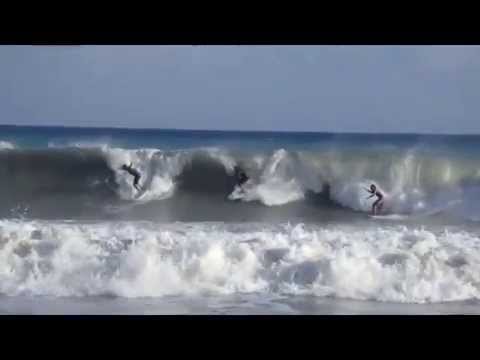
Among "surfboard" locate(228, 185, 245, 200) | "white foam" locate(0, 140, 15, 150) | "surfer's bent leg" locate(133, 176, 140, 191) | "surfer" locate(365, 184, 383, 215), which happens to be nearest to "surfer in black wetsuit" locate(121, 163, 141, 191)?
"surfer's bent leg" locate(133, 176, 140, 191)

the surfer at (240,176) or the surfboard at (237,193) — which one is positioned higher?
the surfer at (240,176)

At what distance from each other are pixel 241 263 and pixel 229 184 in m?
1.04

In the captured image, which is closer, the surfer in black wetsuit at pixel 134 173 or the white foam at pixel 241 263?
the white foam at pixel 241 263

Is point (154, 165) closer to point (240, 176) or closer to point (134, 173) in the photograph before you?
point (134, 173)

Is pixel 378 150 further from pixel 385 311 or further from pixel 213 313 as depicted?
pixel 213 313

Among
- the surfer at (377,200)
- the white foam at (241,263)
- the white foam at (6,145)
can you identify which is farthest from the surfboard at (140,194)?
the surfer at (377,200)

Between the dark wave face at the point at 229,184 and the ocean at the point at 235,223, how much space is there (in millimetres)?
11

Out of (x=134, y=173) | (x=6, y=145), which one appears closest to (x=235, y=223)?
(x=134, y=173)

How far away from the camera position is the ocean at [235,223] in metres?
2.68

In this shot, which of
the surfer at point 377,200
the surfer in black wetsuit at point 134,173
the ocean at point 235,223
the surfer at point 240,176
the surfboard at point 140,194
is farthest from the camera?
the surfer at point 240,176

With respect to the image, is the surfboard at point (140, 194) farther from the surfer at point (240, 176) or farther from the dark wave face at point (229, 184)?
the surfer at point (240, 176)

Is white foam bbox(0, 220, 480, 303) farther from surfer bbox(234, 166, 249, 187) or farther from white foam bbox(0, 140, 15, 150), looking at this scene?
white foam bbox(0, 140, 15, 150)
